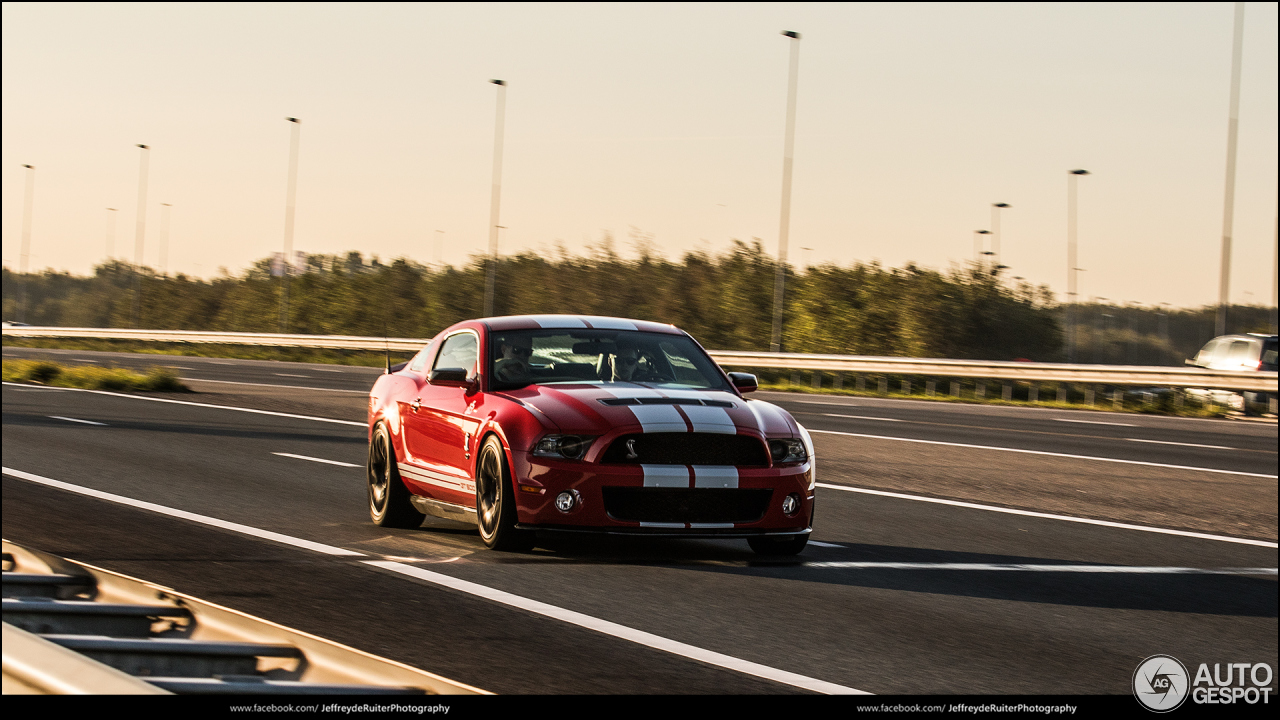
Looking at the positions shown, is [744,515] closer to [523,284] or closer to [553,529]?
[553,529]

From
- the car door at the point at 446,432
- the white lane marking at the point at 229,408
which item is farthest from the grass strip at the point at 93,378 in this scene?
the car door at the point at 446,432

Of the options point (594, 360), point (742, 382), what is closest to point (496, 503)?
point (594, 360)

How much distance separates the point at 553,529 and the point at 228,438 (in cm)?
981

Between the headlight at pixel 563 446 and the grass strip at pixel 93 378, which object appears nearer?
the headlight at pixel 563 446

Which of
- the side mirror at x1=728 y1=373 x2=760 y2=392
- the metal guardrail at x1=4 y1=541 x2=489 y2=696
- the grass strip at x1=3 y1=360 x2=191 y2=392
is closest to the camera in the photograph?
the metal guardrail at x1=4 y1=541 x2=489 y2=696

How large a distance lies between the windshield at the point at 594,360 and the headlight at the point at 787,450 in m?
0.89

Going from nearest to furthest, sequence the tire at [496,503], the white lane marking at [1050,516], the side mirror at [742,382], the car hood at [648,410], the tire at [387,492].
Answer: the car hood at [648,410] < the tire at [496,503] < the side mirror at [742,382] < the tire at [387,492] < the white lane marking at [1050,516]

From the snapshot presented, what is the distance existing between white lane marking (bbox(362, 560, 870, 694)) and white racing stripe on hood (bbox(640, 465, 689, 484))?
3.74 feet

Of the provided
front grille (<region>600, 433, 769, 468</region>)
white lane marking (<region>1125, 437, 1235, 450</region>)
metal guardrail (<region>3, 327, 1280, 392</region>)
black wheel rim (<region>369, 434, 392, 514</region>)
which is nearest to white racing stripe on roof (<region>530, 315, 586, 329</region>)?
black wheel rim (<region>369, 434, 392, 514</region>)

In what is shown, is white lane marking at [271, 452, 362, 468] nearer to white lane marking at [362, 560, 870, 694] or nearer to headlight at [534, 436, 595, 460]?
white lane marking at [362, 560, 870, 694]

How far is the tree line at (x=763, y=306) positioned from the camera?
1757 inches

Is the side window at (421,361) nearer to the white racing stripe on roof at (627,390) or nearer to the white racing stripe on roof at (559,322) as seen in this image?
the white racing stripe on roof at (559,322)

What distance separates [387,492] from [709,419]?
2804mm

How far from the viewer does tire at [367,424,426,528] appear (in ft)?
31.8
